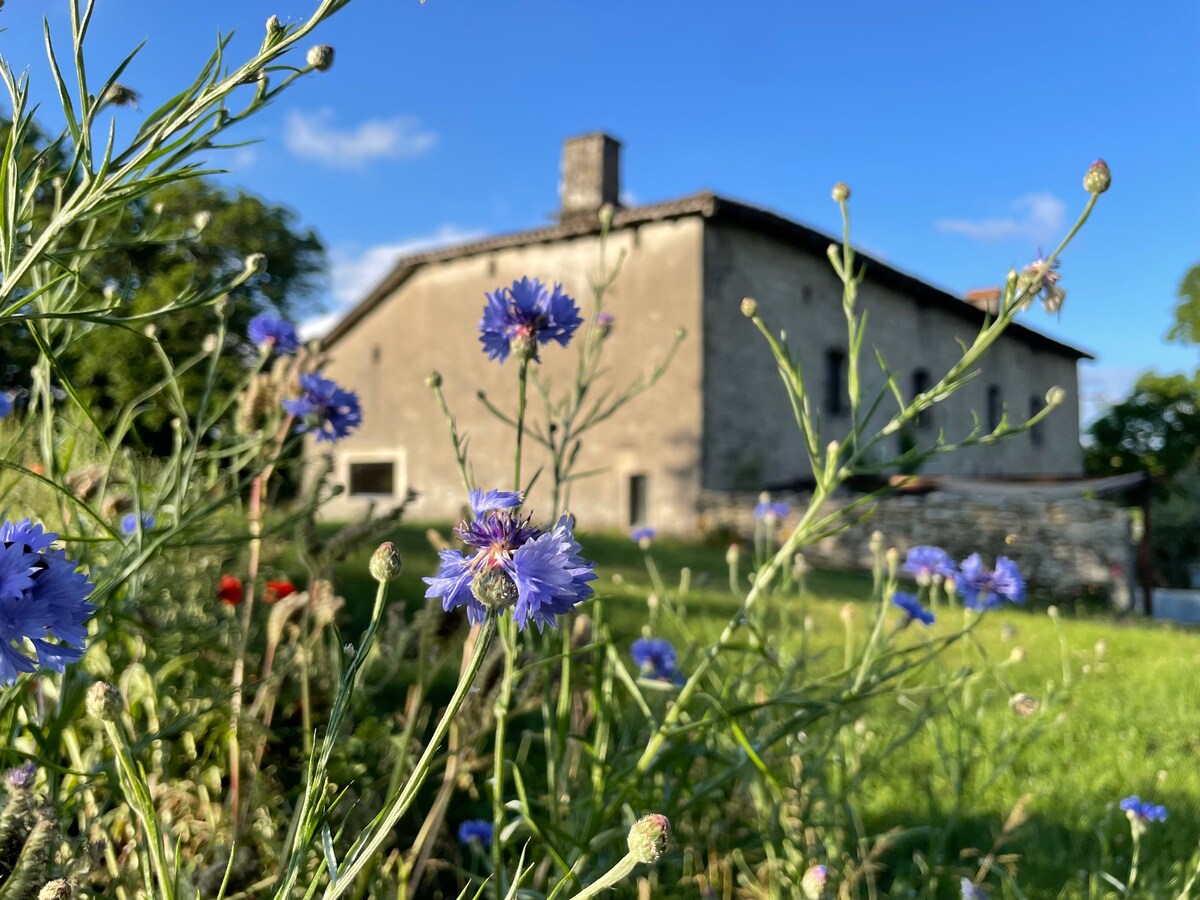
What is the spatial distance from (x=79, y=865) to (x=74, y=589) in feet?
1.57

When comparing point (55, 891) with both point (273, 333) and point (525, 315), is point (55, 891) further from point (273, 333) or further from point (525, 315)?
point (273, 333)

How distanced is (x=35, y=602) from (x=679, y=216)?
35.9ft

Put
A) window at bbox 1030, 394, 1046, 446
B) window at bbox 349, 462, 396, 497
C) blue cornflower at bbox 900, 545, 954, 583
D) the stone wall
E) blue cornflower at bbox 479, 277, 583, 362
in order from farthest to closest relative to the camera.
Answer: window at bbox 1030, 394, 1046, 446 → window at bbox 349, 462, 396, 497 → the stone wall → blue cornflower at bbox 900, 545, 954, 583 → blue cornflower at bbox 479, 277, 583, 362

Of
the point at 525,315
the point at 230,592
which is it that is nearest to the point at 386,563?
the point at 525,315

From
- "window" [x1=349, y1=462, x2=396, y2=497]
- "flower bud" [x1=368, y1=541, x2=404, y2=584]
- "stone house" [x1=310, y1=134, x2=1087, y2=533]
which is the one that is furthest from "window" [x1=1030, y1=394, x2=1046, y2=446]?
"flower bud" [x1=368, y1=541, x2=404, y2=584]

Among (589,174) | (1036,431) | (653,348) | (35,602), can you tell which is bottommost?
(35,602)

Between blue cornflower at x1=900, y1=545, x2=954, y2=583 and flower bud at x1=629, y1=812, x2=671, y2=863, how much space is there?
1599 millimetres

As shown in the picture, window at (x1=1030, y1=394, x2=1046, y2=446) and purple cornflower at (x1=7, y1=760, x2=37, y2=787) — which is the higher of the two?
window at (x1=1030, y1=394, x2=1046, y2=446)

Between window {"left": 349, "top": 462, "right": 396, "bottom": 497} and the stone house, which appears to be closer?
the stone house

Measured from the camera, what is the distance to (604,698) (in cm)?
149

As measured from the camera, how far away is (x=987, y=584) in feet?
6.31

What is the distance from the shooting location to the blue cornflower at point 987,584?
190cm

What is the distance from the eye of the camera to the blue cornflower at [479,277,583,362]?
131 centimetres

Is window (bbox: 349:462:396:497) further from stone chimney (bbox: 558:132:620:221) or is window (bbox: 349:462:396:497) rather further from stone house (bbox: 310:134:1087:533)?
stone chimney (bbox: 558:132:620:221)
